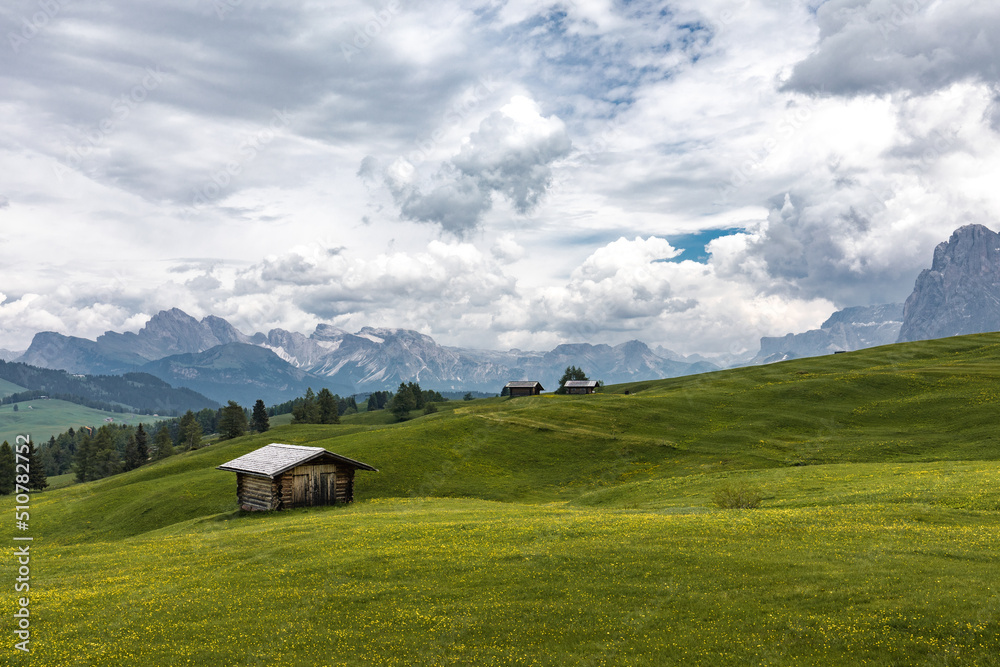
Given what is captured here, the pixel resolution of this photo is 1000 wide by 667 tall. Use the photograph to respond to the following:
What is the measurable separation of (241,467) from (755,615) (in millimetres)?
46389

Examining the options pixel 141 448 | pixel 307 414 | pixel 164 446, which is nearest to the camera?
pixel 141 448

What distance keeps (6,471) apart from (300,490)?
93.7 metres

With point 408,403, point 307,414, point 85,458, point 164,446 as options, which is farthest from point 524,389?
point 85,458

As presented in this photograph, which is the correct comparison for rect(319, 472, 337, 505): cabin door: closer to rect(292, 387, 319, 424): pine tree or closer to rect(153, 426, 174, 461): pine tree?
rect(292, 387, 319, 424): pine tree

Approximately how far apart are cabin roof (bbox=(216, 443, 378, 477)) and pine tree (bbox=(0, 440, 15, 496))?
85.1 m

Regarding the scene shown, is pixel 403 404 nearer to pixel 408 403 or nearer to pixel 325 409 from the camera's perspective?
pixel 408 403

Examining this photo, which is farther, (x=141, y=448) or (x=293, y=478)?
(x=141, y=448)

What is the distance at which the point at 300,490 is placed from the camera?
51375 mm

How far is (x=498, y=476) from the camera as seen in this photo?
67500mm

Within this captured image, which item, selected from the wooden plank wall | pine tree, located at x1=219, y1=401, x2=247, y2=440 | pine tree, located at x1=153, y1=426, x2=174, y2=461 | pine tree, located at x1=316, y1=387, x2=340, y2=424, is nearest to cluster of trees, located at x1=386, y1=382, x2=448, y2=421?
pine tree, located at x1=316, y1=387, x2=340, y2=424

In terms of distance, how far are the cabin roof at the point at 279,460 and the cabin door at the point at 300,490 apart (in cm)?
155

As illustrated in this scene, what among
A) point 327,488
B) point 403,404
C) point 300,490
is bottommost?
point 327,488

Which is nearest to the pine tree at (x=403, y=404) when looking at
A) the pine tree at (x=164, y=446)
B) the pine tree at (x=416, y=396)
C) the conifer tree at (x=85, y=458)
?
the pine tree at (x=416, y=396)

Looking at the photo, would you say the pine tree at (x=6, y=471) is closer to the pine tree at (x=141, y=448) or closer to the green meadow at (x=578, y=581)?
the pine tree at (x=141, y=448)
